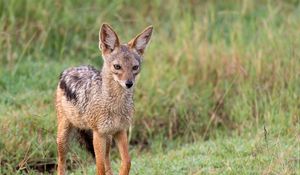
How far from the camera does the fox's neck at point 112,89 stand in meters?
7.11

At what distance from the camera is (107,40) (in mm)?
7191

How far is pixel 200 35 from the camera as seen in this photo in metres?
11.0

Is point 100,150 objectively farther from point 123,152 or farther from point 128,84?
point 128,84

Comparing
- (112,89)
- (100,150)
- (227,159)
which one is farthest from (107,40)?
(227,159)

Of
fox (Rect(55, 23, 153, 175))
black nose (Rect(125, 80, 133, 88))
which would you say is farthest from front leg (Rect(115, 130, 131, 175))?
black nose (Rect(125, 80, 133, 88))

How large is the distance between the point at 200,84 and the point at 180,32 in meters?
1.18

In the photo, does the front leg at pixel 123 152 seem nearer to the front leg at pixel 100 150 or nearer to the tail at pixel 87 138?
the front leg at pixel 100 150

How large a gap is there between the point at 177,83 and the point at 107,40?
119 inches

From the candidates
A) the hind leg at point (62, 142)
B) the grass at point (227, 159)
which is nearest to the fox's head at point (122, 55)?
the hind leg at point (62, 142)

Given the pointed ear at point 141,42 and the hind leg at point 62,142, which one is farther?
the hind leg at point 62,142

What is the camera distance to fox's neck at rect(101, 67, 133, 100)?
711cm

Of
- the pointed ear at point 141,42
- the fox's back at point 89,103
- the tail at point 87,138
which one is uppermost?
the pointed ear at point 141,42

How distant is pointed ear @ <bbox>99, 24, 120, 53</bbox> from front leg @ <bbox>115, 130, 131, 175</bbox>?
74cm

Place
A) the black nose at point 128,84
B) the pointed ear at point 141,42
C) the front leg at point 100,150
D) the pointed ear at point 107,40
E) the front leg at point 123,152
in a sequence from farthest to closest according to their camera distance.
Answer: the pointed ear at point 141,42
the pointed ear at point 107,40
the front leg at point 100,150
the front leg at point 123,152
the black nose at point 128,84
